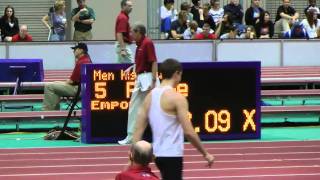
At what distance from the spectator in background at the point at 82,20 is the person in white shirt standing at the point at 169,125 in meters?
15.0

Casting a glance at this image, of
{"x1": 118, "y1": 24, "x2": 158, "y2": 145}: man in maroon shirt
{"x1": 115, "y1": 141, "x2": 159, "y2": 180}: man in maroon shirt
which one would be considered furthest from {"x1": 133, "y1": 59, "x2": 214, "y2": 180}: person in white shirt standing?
{"x1": 118, "y1": 24, "x2": 158, "y2": 145}: man in maroon shirt

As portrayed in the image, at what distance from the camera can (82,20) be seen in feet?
75.5

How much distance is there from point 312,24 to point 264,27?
124 cm

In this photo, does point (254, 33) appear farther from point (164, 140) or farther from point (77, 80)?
point (164, 140)

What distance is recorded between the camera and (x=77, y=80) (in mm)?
15508

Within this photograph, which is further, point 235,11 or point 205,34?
point 235,11

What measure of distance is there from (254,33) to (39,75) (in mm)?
7194

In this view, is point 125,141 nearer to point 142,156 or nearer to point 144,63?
point 144,63

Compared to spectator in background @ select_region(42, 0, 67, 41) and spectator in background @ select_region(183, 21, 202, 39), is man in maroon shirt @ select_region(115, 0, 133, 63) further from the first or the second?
spectator in background @ select_region(42, 0, 67, 41)

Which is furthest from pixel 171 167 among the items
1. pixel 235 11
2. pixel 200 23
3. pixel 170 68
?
pixel 235 11

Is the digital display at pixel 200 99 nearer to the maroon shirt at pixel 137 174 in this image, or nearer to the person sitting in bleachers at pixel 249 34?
the maroon shirt at pixel 137 174

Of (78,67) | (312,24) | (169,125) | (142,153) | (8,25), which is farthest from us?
(312,24)

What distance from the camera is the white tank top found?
25.5 ft

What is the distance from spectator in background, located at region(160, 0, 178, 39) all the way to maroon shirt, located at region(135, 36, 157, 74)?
1015 centimetres
